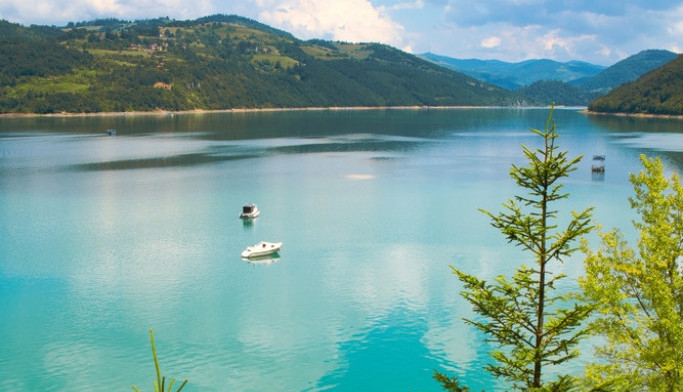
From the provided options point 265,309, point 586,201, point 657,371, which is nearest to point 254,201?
point 265,309

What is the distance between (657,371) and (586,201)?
6454 cm

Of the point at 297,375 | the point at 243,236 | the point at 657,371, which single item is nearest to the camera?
the point at 657,371

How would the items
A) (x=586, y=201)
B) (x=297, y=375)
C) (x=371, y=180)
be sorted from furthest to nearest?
(x=371, y=180)
(x=586, y=201)
(x=297, y=375)

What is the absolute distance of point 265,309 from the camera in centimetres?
4497

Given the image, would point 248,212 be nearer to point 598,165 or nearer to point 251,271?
point 251,271

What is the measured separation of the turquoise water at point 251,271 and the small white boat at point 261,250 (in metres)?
1.07

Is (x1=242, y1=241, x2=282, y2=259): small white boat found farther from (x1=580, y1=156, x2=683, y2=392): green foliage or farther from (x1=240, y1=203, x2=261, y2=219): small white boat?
(x1=580, y1=156, x2=683, y2=392): green foliage

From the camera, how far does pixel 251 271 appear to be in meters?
54.4

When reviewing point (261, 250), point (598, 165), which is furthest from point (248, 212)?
point (598, 165)

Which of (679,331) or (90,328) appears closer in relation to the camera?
(679,331)

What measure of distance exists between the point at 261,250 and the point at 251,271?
3833mm

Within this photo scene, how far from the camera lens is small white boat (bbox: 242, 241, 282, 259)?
5756 centimetres

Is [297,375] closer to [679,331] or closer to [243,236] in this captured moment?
[679,331]

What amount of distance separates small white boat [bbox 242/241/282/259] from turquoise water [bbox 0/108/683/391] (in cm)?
107
